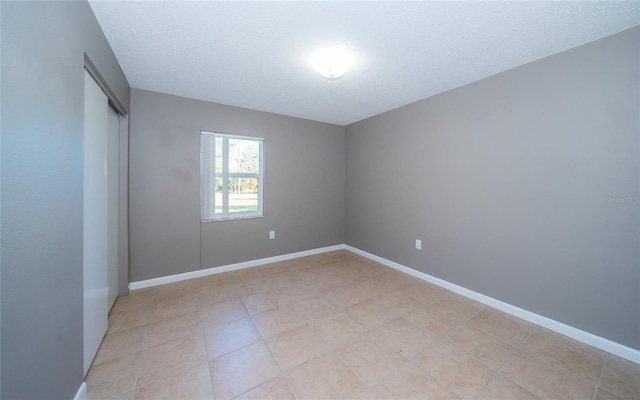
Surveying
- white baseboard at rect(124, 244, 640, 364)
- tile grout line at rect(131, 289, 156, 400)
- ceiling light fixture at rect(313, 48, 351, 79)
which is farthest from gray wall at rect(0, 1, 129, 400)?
ceiling light fixture at rect(313, 48, 351, 79)

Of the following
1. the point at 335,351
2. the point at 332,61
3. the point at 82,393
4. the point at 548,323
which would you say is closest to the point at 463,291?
the point at 548,323

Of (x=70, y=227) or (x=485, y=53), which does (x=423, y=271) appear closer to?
(x=485, y=53)

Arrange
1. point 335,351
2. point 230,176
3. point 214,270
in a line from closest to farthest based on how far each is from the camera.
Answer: point 335,351
point 214,270
point 230,176

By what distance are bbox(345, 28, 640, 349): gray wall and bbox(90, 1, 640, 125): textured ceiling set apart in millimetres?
279

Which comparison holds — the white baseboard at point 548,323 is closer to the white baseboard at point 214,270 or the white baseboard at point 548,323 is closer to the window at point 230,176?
the white baseboard at point 214,270

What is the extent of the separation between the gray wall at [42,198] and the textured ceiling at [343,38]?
1.86ft

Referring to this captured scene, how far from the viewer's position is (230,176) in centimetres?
337

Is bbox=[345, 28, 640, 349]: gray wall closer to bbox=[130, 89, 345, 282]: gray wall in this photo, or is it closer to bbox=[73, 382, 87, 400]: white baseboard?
bbox=[130, 89, 345, 282]: gray wall

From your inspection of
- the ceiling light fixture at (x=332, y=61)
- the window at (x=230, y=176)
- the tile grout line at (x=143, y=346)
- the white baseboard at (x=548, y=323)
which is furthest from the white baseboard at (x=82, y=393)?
the white baseboard at (x=548, y=323)

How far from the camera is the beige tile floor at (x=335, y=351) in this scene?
1460mm

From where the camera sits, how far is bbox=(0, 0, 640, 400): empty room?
1.12m

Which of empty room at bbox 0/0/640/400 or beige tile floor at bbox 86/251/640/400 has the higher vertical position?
empty room at bbox 0/0/640/400

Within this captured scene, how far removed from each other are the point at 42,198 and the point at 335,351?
1912mm

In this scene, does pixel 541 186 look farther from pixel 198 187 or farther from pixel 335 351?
pixel 198 187
